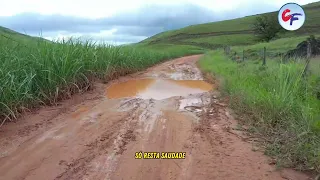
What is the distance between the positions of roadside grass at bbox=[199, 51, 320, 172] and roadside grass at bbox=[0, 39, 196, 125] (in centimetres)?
397

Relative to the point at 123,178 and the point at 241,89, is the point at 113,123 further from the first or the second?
the point at 241,89

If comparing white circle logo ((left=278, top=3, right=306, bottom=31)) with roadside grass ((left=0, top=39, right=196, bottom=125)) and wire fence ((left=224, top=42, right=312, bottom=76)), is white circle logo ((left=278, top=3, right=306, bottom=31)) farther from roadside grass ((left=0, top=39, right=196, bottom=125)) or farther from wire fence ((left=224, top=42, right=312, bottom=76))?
roadside grass ((left=0, top=39, right=196, bottom=125))

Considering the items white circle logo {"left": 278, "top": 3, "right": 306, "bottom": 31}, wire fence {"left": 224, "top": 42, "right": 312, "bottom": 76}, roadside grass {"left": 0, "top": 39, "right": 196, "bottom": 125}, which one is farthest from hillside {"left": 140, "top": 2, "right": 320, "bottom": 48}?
white circle logo {"left": 278, "top": 3, "right": 306, "bottom": 31}

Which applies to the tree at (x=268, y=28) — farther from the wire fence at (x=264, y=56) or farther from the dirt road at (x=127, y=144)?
the dirt road at (x=127, y=144)

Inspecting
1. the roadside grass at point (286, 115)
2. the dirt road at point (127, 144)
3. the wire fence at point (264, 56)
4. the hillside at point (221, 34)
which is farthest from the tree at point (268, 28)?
the dirt road at point (127, 144)

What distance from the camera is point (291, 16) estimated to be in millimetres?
6043

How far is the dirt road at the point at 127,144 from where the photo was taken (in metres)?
4.26

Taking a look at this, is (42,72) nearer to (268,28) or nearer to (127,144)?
(127,144)

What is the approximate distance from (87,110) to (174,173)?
392cm

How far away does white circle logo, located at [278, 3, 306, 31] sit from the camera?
A: 6.00 metres

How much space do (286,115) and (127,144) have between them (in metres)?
2.61

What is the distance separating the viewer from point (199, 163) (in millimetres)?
4539

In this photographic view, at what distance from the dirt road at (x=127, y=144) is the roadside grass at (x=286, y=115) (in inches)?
11.3

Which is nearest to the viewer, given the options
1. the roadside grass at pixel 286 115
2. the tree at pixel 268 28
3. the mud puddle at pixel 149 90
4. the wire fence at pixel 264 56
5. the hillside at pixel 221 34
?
the roadside grass at pixel 286 115
